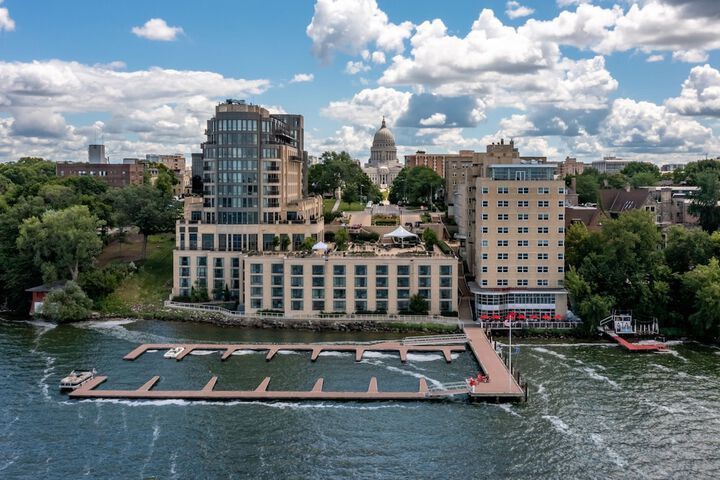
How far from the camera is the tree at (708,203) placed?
4205 inches

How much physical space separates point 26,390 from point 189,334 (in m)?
22.4

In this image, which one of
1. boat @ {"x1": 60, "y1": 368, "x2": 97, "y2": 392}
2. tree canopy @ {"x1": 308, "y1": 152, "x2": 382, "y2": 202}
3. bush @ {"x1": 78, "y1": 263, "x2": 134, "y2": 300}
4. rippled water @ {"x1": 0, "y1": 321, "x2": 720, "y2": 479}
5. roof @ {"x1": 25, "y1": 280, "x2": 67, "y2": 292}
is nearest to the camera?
rippled water @ {"x1": 0, "y1": 321, "x2": 720, "y2": 479}

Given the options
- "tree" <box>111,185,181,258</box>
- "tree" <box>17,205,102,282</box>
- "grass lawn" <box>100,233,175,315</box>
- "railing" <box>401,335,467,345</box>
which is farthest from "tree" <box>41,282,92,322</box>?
"railing" <box>401,335,467,345</box>

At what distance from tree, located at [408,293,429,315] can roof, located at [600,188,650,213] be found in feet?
171

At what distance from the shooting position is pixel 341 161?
156250 mm

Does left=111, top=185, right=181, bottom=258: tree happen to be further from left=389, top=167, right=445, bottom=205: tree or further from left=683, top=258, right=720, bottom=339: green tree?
left=683, top=258, right=720, bottom=339: green tree

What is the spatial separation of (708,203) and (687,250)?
1257 inches

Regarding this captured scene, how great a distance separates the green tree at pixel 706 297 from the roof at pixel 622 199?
4224cm

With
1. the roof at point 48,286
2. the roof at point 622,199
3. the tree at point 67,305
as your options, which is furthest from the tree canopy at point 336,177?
the tree at point 67,305

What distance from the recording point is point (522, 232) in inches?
3250

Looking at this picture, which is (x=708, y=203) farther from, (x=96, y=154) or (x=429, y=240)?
(x=96, y=154)

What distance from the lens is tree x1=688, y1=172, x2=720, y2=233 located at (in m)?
107

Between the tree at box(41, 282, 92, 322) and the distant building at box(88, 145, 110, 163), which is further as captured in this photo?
the distant building at box(88, 145, 110, 163)

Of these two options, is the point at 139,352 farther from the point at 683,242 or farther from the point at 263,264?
the point at 683,242
